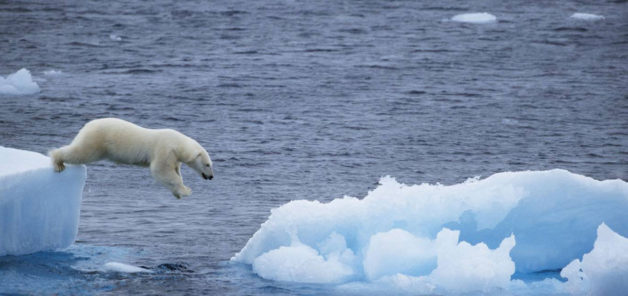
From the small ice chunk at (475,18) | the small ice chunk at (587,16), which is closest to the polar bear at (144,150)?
the small ice chunk at (475,18)

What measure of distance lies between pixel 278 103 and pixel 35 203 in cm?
894

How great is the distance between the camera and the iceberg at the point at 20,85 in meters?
17.7

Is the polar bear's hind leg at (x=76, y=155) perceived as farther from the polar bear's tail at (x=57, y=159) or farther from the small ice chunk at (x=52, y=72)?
the small ice chunk at (x=52, y=72)

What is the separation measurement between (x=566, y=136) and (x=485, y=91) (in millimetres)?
2947

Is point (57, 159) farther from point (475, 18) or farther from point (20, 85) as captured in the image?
point (475, 18)

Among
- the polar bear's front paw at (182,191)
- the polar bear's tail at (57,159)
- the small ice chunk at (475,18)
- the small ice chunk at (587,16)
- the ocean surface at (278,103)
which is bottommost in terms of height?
the ocean surface at (278,103)

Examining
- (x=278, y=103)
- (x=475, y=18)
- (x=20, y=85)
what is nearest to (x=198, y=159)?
(x=278, y=103)

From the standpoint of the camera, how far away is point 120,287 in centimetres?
832

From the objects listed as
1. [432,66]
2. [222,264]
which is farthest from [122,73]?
[222,264]

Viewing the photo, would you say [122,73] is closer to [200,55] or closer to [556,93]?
[200,55]

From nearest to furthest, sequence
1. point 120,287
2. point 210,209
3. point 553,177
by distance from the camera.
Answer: point 120,287
point 553,177
point 210,209

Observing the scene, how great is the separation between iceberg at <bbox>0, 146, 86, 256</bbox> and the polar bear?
1.71ft

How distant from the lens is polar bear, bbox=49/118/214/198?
7.96 metres

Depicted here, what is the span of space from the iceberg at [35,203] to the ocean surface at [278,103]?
17cm
